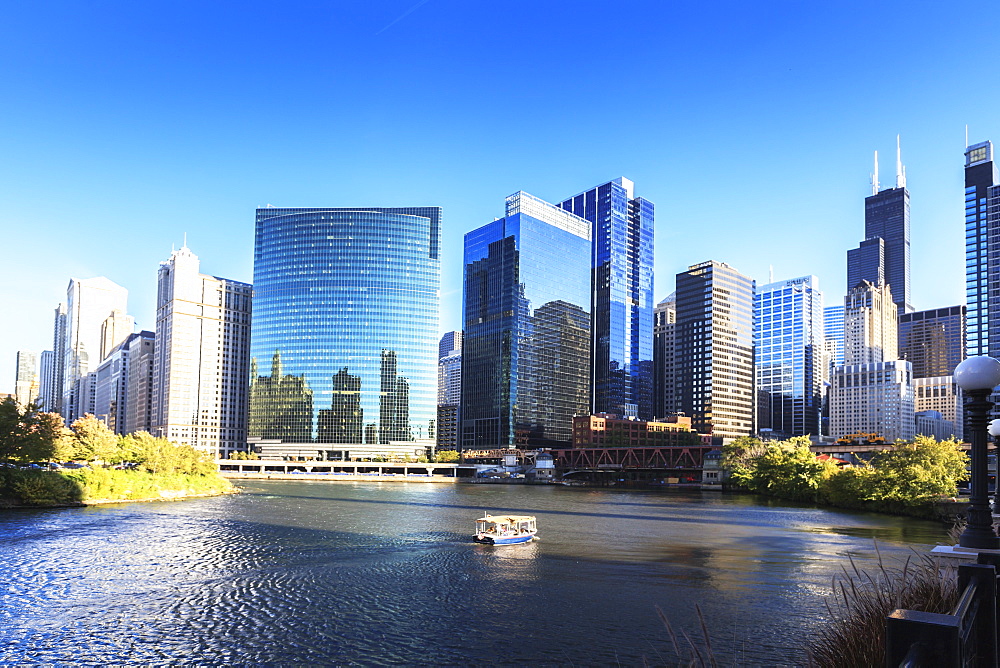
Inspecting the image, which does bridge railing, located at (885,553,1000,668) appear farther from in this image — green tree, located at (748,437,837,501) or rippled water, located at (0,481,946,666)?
green tree, located at (748,437,837,501)

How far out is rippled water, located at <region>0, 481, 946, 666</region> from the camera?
36281 mm

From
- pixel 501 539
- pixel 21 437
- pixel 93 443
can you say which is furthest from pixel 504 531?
pixel 93 443

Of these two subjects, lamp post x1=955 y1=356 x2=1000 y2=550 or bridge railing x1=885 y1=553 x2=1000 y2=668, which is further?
lamp post x1=955 y1=356 x2=1000 y2=550

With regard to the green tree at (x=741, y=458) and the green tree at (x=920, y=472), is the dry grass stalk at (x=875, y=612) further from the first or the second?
the green tree at (x=741, y=458)

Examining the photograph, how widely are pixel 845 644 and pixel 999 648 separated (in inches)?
112

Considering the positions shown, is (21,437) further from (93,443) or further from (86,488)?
(93,443)

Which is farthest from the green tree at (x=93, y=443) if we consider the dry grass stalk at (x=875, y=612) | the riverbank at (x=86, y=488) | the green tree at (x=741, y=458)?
the dry grass stalk at (x=875, y=612)

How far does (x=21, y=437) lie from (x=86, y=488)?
37.1 ft

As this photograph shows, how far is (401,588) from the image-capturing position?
1999 inches

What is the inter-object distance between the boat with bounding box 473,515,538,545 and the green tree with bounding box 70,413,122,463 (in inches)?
3800

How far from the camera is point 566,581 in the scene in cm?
5291

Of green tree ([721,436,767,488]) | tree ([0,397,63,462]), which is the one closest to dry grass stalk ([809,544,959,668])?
tree ([0,397,63,462])

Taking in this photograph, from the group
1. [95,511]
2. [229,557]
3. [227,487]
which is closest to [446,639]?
[229,557]

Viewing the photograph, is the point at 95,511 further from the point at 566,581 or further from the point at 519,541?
the point at 566,581
